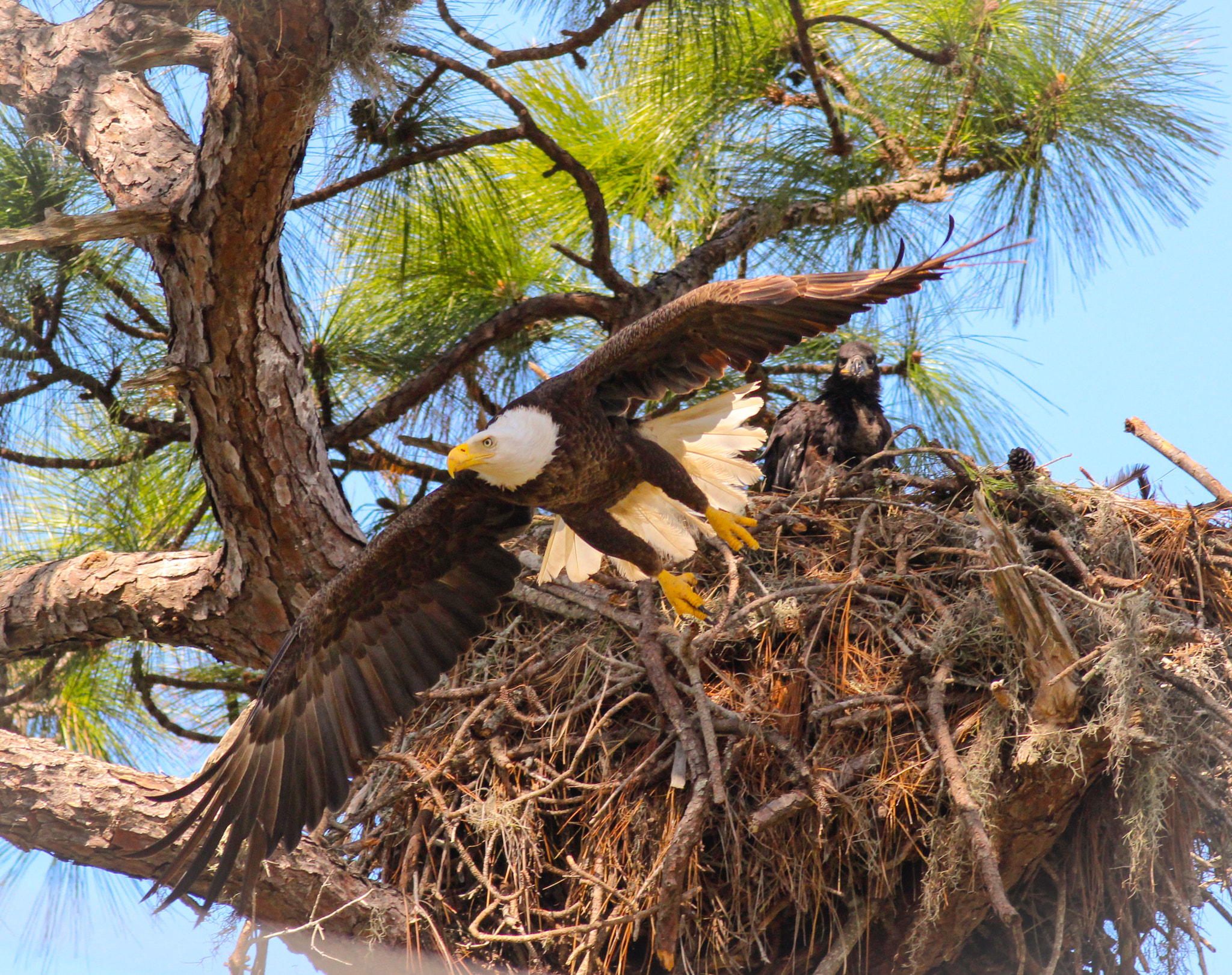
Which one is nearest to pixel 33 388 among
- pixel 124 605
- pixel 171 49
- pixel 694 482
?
pixel 124 605

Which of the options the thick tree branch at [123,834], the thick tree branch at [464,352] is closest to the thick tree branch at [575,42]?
the thick tree branch at [464,352]

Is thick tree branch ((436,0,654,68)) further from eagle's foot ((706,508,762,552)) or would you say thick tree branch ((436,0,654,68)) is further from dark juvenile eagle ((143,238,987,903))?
eagle's foot ((706,508,762,552))

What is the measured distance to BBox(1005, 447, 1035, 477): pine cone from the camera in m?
3.60

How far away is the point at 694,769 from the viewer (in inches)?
119

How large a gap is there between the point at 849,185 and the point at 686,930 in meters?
2.43

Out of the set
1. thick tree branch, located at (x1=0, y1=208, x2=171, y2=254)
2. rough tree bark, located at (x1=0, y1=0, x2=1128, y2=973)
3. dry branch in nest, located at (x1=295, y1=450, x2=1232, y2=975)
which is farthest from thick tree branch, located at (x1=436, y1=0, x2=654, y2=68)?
dry branch in nest, located at (x1=295, y1=450, x2=1232, y2=975)

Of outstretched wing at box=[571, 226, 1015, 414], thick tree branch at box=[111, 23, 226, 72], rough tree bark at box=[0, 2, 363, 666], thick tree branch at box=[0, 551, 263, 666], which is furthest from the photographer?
thick tree branch at box=[0, 551, 263, 666]

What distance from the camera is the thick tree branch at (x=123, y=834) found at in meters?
2.84

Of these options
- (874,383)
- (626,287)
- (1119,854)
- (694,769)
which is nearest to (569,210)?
(626,287)

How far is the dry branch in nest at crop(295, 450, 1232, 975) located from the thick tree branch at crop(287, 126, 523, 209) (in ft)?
4.90

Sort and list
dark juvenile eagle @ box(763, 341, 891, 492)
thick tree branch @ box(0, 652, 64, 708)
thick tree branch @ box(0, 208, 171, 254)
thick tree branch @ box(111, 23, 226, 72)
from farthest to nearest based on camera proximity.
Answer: dark juvenile eagle @ box(763, 341, 891, 492)
thick tree branch @ box(0, 652, 64, 708)
thick tree branch @ box(111, 23, 226, 72)
thick tree branch @ box(0, 208, 171, 254)

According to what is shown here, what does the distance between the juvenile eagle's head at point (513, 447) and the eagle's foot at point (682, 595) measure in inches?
23.7

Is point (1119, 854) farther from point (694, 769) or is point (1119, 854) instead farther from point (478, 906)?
point (478, 906)

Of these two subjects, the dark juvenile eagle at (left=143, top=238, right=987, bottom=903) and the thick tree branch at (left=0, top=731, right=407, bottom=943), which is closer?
the thick tree branch at (left=0, top=731, right=407, bottom=943)
